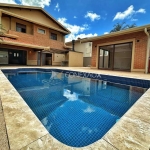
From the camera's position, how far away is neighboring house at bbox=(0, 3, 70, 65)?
1276 cm

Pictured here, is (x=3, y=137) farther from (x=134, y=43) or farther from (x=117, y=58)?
(x=117, y=58)

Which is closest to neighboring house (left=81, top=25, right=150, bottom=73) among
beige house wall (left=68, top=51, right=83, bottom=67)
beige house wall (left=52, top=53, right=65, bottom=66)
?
beige house wall (left=68, top=51, right=83, bottom=67)

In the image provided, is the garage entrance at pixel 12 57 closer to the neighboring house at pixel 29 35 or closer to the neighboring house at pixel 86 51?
the neighboring house at pixel 29 35

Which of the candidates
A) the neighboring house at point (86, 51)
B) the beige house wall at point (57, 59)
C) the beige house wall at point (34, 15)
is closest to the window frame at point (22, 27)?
the beige house wall at point (34, 15)

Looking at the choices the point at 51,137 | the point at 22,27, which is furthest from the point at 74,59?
the point at 51,137

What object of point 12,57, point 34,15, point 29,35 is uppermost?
point 34,15

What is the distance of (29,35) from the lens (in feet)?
46.4

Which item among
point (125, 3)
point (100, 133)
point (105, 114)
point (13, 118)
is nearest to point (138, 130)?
point (100, 133)

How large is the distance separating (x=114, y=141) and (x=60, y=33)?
19028mm

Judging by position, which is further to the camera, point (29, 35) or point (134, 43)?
point (29, 35)

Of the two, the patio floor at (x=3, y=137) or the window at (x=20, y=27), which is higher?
the window at (x=20, y=27)

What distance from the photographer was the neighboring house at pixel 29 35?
12.8 metres

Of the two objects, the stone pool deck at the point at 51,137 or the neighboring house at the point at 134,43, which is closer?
the stone pool deck at the point at 51,137

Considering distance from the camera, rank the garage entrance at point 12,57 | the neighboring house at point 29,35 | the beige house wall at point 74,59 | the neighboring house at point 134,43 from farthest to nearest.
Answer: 1. the beige house wall at point 74,59
2. the garage entrance at point 12,57
3. the neighboring house at point 29,35
4. the neighboring house at point 134,43
